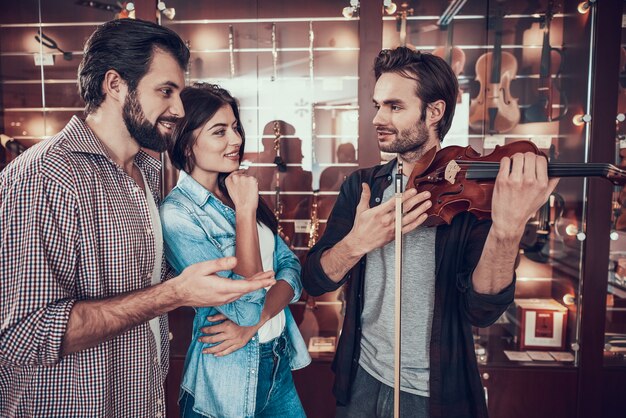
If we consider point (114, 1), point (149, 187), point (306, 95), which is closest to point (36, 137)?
point (114, 1)

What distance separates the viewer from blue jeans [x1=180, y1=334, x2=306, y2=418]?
1503 mm

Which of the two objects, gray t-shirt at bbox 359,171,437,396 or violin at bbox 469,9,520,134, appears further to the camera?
violin at bbox 469,9,520,134

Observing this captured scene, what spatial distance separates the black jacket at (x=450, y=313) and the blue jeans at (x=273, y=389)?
6.6 inches

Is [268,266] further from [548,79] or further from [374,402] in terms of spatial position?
[548,79]

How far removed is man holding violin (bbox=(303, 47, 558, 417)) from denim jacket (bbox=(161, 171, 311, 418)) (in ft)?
0.91

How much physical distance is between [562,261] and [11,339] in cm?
279

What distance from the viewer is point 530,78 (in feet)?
9.41

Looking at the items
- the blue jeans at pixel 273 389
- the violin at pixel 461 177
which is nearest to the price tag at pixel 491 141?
the violin at pixel 461 177

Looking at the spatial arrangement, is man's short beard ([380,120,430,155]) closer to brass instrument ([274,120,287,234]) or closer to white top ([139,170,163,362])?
white top ([139,170,163,362])

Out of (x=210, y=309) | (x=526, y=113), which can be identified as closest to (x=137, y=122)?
(x=210, y=309)

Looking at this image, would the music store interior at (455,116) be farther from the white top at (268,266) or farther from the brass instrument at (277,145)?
the white top at (268,266)

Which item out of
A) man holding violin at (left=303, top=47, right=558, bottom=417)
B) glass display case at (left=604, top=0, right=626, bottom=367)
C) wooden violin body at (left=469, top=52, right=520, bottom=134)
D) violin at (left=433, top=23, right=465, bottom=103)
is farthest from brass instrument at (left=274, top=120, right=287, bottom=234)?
glass display case at (left=604, top=0, right=626, bottom=367)

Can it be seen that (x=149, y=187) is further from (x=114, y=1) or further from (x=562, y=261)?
(x=562, y=261)

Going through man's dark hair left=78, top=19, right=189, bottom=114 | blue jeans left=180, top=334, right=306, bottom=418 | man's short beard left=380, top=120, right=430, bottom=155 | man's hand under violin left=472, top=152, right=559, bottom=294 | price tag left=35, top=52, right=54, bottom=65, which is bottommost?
blue jeans left=180, top=334, right=306, bottom=418
